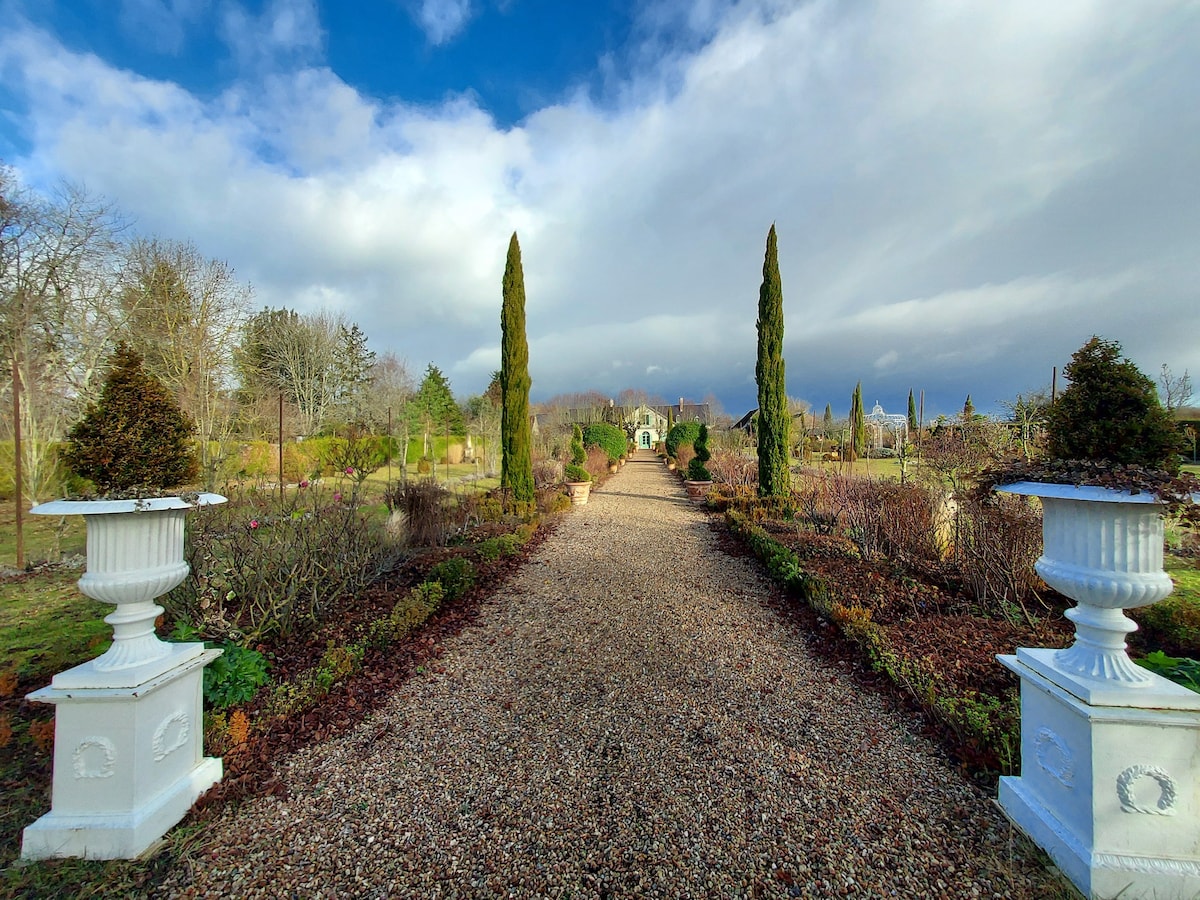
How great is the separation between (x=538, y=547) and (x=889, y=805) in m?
6.27

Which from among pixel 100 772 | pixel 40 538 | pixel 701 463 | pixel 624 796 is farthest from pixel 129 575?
pixel 701 463

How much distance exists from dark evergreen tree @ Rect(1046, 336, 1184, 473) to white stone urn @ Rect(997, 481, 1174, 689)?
21 centimetres

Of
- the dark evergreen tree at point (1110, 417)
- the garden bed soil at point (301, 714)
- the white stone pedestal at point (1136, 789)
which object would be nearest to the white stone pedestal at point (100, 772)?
the garden bed soil at point (301, 714)

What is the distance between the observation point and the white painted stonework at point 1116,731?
1.63m

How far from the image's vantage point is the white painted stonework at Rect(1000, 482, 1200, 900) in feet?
5.36

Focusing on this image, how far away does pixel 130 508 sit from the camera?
186cm

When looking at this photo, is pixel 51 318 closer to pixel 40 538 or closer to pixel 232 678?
pixel 40 538

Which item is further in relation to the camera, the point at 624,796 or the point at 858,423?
the point at 858,423

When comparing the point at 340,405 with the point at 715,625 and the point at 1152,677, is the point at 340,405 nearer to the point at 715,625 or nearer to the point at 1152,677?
the point at 715,625

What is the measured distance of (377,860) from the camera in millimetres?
1947

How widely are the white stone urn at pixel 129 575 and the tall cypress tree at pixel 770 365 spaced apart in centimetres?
1020

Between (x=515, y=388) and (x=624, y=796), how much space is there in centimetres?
869

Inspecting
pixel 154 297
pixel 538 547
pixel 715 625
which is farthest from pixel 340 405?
pixel 715 625

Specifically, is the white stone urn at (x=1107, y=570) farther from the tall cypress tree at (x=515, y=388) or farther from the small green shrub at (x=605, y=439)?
the small green shrub at (x=605, y=439)
